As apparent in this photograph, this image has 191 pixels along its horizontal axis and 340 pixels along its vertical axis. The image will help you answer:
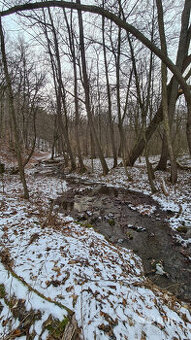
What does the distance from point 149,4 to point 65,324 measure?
11.3 m

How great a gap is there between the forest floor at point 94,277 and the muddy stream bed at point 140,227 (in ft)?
0.08

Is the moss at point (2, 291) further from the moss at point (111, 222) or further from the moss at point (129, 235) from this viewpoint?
the moss at point (111, 222)

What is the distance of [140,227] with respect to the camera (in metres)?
5.21

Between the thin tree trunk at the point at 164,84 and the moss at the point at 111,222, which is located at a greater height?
the thin tree trunk at the point at 164,84

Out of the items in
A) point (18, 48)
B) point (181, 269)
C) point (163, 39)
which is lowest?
point (181, 269)

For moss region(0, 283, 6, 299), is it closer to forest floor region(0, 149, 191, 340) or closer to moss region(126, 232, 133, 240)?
forest floor region(0, 149, 191, 340)

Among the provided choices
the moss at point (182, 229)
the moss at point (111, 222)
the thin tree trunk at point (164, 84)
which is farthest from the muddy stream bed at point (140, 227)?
the thin tree trunk at point (164, 84)

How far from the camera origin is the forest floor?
1.84 m

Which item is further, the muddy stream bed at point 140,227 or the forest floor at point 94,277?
the muddy stream bed at point 140,227

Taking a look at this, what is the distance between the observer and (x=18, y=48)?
447 inches

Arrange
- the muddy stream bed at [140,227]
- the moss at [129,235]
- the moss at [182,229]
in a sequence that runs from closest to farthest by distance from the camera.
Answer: the muddy stream bed at [140,227] → the moss at [129,235] → the moss at [182,229]

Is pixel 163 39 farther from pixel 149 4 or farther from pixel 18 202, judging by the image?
pixel 18 202

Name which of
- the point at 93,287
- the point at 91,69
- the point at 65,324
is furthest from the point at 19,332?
the point at 91,69

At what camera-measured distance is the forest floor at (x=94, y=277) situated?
1.84m
